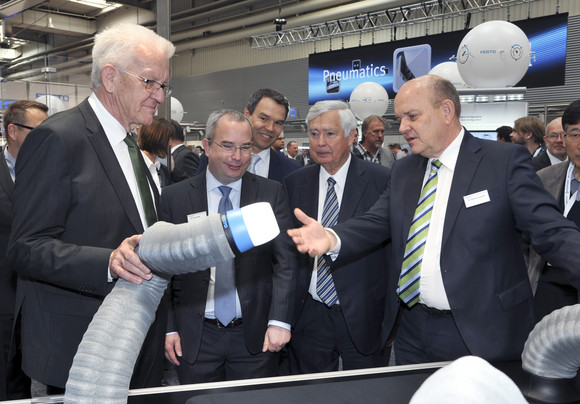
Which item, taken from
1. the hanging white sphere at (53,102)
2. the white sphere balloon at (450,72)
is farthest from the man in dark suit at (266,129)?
the white sphere balloon at (450,72)

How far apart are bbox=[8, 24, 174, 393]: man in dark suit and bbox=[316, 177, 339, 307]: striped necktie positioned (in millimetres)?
907

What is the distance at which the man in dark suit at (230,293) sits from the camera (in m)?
2.03

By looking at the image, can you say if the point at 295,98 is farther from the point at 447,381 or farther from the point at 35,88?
the point at 447,381

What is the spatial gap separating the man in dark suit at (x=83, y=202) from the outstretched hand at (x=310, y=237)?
490 millimetres

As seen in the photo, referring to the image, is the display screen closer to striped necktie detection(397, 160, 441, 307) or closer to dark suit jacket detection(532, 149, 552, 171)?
dark suit jacket detection(532, 149, 552, 171)

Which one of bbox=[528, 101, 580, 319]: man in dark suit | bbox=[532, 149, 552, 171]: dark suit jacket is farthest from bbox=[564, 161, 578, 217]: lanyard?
bbox=[532, 149, 552, 171]: dark suit jacket

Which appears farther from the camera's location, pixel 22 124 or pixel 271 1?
pixel 271 1

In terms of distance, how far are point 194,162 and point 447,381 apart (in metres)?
4.07

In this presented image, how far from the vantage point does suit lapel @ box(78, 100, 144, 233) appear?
4.96 feet

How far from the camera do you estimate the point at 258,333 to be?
6.76 ft

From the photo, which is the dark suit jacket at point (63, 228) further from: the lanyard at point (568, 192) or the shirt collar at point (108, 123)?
the lanyard at point (568, 192)

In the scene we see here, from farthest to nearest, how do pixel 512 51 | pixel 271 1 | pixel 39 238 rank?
pixel 271 1, pixel 512 51, pixel 39 238

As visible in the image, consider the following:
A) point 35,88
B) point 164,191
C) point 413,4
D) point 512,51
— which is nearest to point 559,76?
point 413,4

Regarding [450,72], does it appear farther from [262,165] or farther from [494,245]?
[494,245]
